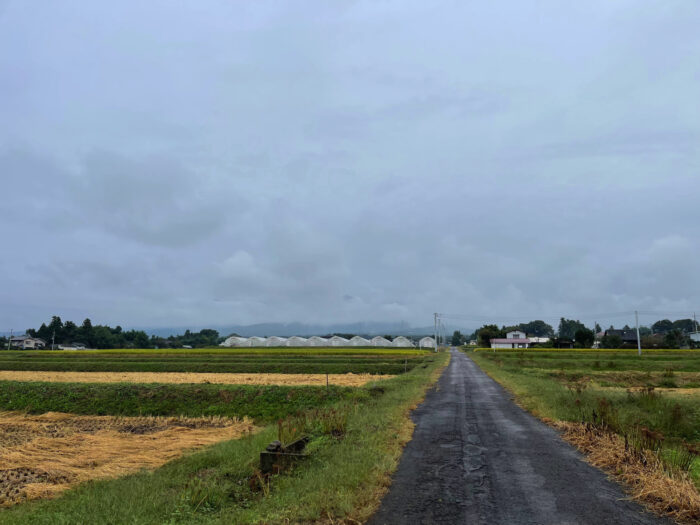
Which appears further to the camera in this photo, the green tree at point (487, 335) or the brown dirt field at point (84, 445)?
the green tree at point (487, 335)

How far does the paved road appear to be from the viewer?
7734mm

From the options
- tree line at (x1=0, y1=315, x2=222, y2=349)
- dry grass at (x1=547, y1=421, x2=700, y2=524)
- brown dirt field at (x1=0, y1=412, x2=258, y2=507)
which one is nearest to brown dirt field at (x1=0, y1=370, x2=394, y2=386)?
brown dirt field at (x1=0, y1=412, x2=258, y2=507)

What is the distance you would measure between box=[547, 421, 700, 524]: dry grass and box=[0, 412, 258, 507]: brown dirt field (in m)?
12.9

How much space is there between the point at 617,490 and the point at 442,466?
372 centimetres

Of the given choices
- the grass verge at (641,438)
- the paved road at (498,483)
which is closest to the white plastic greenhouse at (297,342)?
the grass verge at (641,438)

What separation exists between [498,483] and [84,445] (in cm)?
1620

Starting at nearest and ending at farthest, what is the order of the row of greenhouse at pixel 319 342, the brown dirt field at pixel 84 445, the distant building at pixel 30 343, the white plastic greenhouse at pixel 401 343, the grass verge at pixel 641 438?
1. the grass verge at pixel 641 438
2. the brown dirt field at pixel 84 445
3. the white plastic greenhouse at pixel 401 343
4. the row of greenhouse at pixel 319 342
5. the distant building at pixel 30 343

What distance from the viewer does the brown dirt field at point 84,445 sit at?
12555 millimetres

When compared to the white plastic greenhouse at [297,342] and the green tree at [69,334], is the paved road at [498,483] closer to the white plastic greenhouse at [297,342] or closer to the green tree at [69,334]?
the white plastic greenhouse at [297,342]

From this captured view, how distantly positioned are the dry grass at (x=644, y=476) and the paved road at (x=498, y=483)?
37cm

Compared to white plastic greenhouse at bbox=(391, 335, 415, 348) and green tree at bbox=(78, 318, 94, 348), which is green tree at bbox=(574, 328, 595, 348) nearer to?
white plastic greenhouse at bbox=(391, 335, 415, 348)

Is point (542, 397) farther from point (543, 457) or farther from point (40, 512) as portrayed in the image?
point (40, 512)

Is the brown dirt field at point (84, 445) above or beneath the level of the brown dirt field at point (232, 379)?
above

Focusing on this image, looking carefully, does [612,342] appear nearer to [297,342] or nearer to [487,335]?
[487,335]
